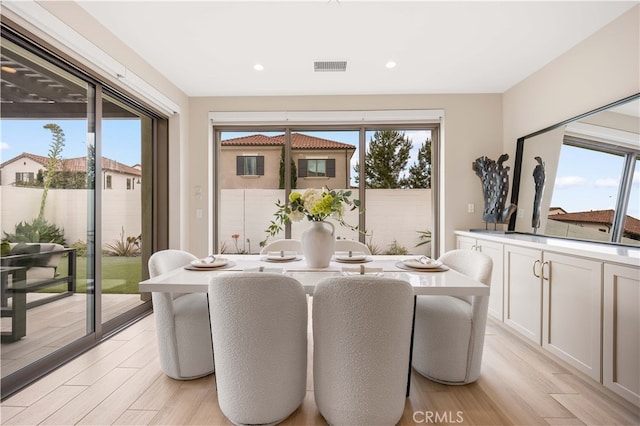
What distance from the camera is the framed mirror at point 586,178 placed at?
2094 mm

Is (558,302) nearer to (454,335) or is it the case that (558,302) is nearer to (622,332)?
(622,332)

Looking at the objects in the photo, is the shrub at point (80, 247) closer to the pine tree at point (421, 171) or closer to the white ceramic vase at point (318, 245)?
the white ceramic vase at point (318, 245)

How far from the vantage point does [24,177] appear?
1.96m

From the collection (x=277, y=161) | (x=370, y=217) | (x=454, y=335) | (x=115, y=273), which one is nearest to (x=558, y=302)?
(x=454, y=335)

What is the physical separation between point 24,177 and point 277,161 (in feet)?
8.19

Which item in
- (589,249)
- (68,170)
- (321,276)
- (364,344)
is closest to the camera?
(364,344)

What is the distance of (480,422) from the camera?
5.13 ft

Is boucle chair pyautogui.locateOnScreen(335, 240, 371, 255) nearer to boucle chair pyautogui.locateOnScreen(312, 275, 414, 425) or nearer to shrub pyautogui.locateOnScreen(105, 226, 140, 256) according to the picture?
boucle chair pyautogui.locateOnScreen(312, 275, 414, 425)

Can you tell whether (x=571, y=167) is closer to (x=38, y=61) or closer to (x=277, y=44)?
(x=277, y=44)

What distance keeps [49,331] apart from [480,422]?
2799 millimetres

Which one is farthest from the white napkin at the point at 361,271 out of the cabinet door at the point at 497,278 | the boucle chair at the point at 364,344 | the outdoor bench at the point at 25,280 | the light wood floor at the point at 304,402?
the outdoor bench at the point at 25,280

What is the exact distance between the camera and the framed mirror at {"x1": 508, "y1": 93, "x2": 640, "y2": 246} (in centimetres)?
209

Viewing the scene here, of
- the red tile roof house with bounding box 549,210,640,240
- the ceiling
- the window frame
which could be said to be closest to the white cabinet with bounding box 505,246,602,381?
the red tile roof house with bounding box 549,210,640,240

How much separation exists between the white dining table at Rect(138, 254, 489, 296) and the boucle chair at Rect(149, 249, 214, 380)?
0.66ft
